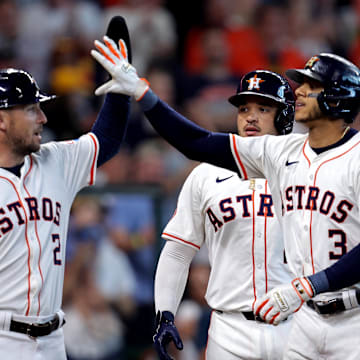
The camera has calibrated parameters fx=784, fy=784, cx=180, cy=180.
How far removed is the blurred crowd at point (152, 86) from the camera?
6184 mm

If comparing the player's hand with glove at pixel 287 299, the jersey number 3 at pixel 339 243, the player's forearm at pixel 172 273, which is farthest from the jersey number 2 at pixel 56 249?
the jersey number 3 at pixel 339 243

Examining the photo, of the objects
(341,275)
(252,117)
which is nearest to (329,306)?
(341,275)

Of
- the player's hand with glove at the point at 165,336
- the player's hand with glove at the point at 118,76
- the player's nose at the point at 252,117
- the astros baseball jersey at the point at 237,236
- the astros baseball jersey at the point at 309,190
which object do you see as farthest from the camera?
the player's nose at the point at 252,117

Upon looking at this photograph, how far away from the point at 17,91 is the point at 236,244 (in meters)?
1.35

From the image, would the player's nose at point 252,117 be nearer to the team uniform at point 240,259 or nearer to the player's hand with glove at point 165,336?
the team uniform at point 240,259

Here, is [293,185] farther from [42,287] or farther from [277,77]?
[42,287]

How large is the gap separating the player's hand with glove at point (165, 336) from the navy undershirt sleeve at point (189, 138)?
94 cm

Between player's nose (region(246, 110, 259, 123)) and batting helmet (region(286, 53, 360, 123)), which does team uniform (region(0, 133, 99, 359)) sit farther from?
batting helmet (region(286, 53, 360, 123))

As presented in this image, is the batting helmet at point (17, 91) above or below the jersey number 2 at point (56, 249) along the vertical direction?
above

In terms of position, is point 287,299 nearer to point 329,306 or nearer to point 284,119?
point 329,306

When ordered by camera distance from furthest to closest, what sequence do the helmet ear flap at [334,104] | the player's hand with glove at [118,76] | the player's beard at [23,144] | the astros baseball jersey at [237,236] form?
the astros baseball jersey at [237,236], the player's beard at [23,144], the player's hand with glove at [118,76], the helmet ear flap at [334,104]

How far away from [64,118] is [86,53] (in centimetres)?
93

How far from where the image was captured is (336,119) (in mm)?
3525

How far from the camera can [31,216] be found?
3.67 m
